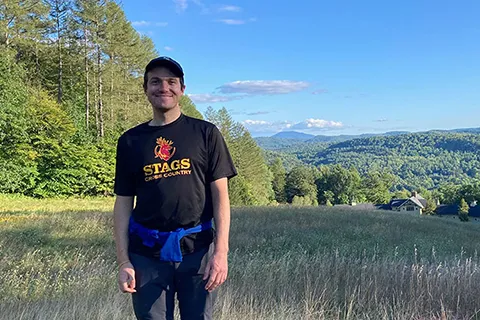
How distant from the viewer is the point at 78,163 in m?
27.5

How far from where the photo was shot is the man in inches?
87.7

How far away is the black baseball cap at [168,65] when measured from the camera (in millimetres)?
2305

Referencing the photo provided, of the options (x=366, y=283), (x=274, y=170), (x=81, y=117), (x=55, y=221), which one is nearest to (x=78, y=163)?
(x=81, y=117)

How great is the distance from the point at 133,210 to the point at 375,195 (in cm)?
11695

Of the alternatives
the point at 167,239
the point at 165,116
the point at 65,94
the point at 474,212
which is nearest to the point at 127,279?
the point at 167,239

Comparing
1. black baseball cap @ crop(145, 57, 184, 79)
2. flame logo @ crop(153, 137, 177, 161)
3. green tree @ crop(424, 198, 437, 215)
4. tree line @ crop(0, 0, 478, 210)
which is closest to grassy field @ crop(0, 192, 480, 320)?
flame logo @ crop(153, 137, 177, 161)

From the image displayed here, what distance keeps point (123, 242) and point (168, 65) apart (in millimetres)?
1090

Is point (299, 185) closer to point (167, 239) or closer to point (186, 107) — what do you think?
point (186, 107)

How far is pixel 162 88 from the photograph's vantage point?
7.56 feet

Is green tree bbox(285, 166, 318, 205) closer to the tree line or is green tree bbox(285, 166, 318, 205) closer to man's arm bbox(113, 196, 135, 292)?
the tree line

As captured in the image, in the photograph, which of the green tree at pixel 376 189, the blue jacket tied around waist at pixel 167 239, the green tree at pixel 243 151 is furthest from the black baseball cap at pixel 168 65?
the green tree at pixel 376 189

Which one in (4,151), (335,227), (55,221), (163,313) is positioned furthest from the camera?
(4,151)

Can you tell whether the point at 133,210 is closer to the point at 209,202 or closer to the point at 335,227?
the point at 209,202

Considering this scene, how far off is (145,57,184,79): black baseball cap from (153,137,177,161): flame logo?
17.0 inches
